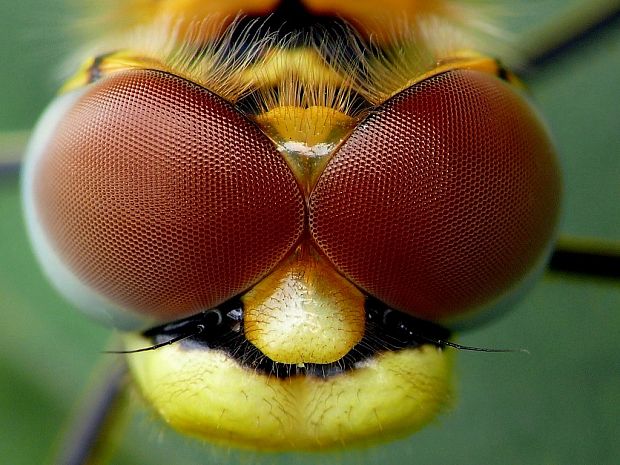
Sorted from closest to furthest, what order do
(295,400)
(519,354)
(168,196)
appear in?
(168,196)
(295,400)
(519,354)

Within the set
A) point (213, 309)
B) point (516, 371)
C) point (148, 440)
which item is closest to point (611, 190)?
point (516, 371)

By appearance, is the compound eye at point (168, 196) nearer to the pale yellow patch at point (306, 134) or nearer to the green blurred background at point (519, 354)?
the pale yellow patch at point (306, 134)

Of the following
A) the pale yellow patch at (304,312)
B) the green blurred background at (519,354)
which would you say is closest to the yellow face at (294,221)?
the pale yellow patch at (304,312)

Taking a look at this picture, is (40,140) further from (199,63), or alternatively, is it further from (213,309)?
(213,309)

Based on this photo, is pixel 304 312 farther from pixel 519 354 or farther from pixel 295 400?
pixel 519 354

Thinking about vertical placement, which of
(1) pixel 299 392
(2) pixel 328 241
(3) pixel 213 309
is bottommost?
(1) pixel 299 392

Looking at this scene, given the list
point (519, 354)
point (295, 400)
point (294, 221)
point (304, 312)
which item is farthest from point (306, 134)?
point (519, 354)
